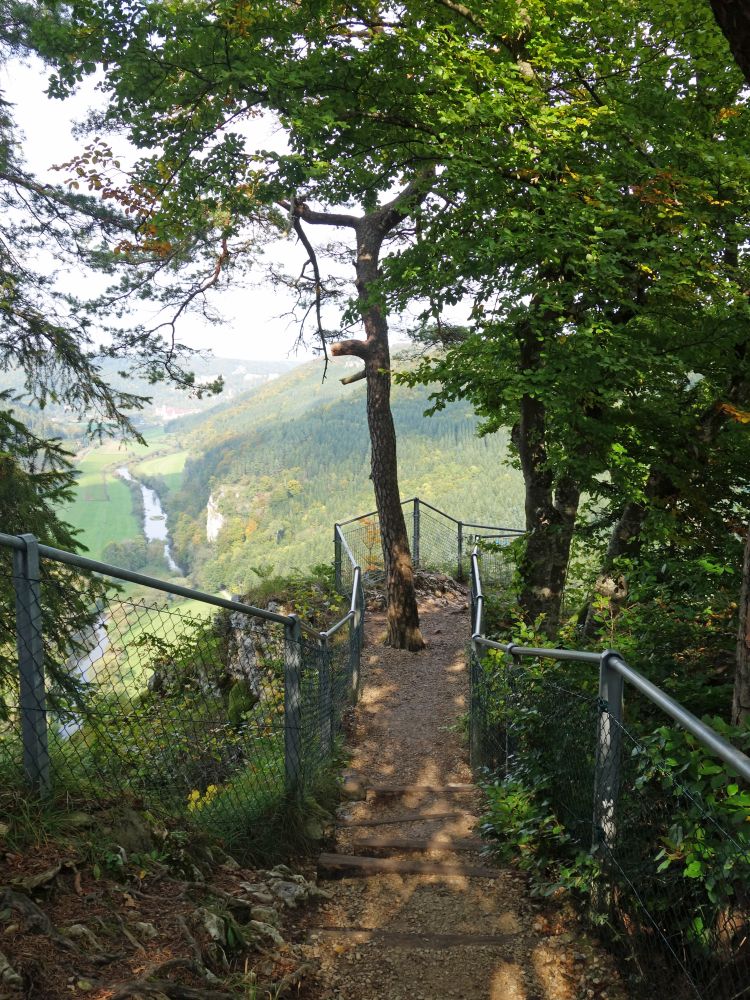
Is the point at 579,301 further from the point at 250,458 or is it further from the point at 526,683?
the point at 250,458

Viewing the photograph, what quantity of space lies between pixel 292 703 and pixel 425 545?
11439mm

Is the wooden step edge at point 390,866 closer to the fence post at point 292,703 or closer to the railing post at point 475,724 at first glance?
the fence post at point 292,703

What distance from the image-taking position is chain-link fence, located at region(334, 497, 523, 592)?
12383 millimetres

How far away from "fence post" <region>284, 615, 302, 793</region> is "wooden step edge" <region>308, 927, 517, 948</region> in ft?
3.82

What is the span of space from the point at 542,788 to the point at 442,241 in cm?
574

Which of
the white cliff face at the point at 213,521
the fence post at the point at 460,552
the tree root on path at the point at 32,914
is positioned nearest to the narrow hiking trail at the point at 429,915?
the tree root on path at the point at 32,914

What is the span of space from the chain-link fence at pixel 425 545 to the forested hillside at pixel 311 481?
28886mm

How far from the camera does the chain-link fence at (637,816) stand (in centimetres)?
208

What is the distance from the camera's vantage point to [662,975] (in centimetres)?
243

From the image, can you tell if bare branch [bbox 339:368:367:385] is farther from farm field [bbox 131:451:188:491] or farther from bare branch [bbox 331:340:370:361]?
farm field [bbox 131:451:188:491]

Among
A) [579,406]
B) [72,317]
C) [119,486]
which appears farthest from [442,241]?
[119,486]

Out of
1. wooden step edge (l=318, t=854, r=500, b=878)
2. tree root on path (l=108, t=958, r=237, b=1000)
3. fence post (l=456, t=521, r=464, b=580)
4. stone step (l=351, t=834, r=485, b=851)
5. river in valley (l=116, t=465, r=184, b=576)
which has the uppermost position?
tree root on path (l=108, t=958, r=237, b=1000)

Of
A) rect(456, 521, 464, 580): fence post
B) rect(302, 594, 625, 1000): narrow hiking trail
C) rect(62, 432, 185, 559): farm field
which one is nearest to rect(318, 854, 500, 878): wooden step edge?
rect(302, 594, 625, 1000): narrow hiking trail

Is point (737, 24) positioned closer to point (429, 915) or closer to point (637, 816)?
point (637, 816)
